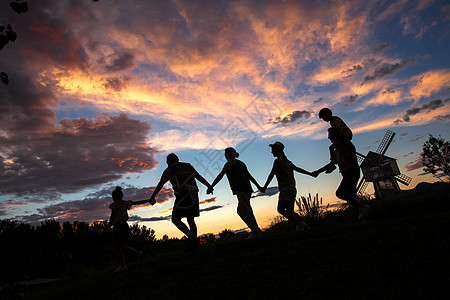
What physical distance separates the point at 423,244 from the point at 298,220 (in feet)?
11.8

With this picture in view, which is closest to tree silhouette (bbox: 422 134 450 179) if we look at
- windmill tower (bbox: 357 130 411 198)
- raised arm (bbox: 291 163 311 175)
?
windmill tower (bbox: 357 130 411 198)

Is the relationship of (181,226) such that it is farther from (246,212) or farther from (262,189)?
(262,189)

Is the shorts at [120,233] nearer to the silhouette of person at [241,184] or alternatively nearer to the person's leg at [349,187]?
the silhouette of person at [241,184]

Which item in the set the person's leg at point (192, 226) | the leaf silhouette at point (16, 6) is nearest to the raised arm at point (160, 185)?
the person's leg at point (192, 226)

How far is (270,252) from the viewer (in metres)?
5.81

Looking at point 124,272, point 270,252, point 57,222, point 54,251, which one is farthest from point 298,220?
point 57,222

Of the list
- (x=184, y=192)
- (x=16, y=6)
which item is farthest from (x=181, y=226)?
(x=16, y=6)

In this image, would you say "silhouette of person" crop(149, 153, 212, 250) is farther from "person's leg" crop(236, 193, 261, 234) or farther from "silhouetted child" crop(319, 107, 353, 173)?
"silhouetted child" crop(319, 107, 353, 173)

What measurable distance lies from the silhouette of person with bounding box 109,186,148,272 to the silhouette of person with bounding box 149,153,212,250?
0.83 metres

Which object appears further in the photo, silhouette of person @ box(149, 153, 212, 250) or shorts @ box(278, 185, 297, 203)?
shorts @ box(278, 185, 297, 203)

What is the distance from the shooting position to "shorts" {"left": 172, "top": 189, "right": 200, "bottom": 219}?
749cm

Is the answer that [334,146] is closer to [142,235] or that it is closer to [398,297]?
[398,297]

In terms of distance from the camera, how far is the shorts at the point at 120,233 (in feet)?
24.5

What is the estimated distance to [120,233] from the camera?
24.6 ft
